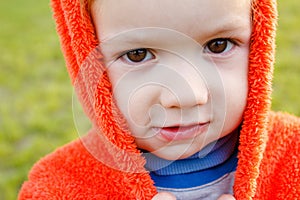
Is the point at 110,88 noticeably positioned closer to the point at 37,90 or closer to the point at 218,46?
the point at 218,46

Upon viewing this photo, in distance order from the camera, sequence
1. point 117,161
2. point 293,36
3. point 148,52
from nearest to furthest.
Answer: point 148,52 < point 117,161 < point 293,36

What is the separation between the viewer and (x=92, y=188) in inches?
40.4

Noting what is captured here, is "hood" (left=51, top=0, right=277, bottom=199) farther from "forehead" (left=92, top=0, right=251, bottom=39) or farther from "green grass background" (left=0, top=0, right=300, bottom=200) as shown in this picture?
"green grass background" (left=0, top=0, right=300, bottom=200)

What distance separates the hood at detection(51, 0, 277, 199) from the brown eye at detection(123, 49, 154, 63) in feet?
0.16

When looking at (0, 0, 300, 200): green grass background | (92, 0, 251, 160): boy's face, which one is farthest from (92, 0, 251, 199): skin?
(0, 0, 300, 200): green grass background

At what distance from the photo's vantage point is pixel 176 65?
847mm

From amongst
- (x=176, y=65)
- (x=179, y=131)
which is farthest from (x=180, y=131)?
(x=176, y=65)

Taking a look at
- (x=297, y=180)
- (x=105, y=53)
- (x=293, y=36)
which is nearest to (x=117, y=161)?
(x=105, y=53)

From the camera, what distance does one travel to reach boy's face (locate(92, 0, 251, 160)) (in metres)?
0.83

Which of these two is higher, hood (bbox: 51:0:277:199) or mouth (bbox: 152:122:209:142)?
hood (bbox: 51:0:277:199)

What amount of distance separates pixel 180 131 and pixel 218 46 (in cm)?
14

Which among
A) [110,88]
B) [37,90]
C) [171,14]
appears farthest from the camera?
[37,90]

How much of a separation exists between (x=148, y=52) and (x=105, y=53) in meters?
0.07

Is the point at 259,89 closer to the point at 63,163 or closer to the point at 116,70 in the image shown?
the point at 116,70
